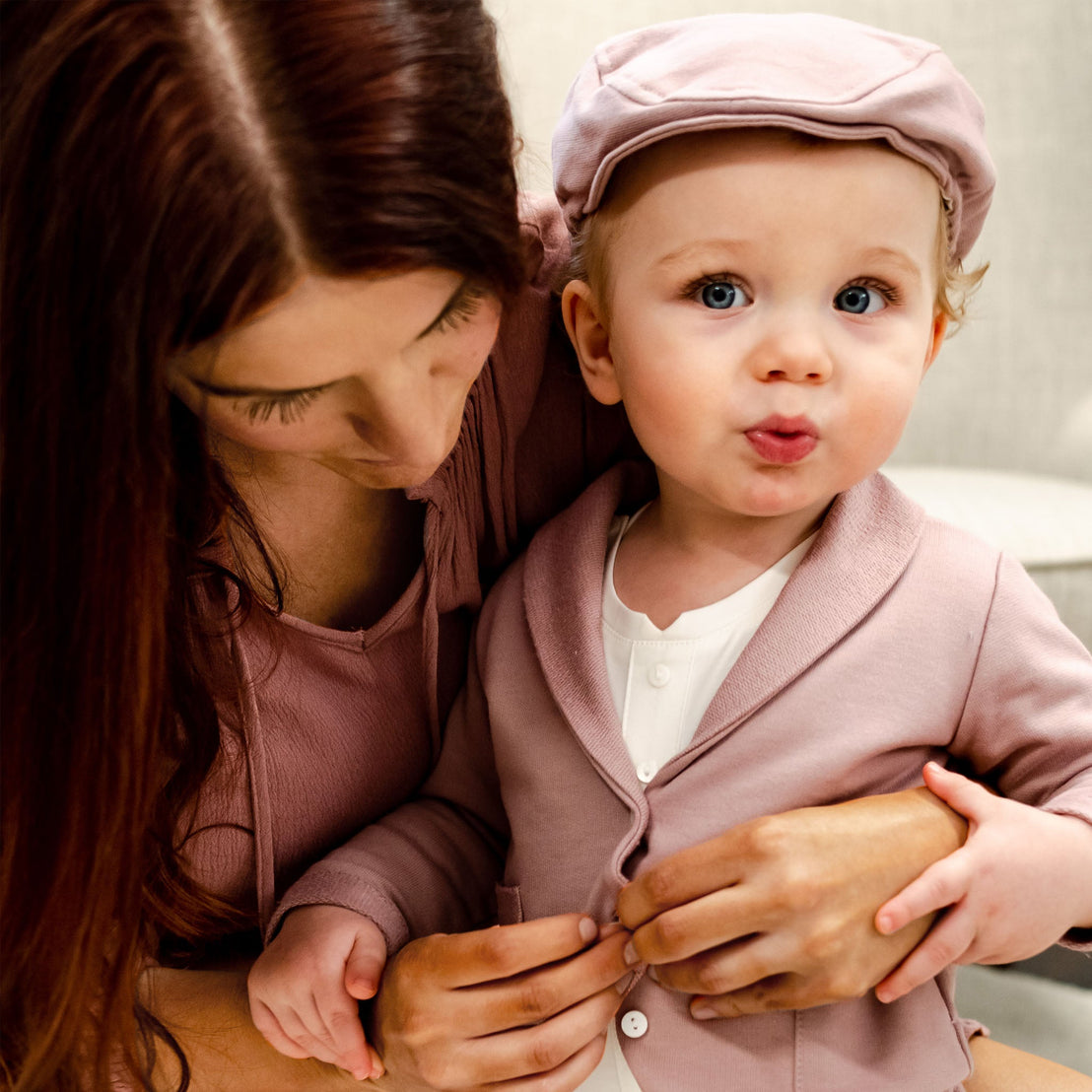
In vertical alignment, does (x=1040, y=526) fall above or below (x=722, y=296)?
below

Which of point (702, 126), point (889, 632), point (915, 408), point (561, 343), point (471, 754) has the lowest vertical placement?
point (915, 408)

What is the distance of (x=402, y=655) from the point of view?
3.07 ft

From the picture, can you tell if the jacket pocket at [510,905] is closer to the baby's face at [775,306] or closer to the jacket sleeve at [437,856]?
the jacket sleeve at [437,856]

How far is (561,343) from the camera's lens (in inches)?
37.6

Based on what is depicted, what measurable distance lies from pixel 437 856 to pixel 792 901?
33 cm

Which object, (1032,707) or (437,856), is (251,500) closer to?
(437,856)

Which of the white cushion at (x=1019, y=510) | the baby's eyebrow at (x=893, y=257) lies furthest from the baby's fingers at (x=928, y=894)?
the white cushion at (x=1019, y=510)

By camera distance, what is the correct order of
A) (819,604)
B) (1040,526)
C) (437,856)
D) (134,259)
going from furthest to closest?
(1040,526) → (437,856) → (819,604) → (134,259)

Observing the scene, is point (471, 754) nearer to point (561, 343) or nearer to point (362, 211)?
point (561, 343)

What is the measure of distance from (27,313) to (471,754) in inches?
19.9

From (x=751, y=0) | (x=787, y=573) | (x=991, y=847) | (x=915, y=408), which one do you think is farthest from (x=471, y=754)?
(x=751, y=0)

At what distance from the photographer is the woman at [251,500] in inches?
22.3

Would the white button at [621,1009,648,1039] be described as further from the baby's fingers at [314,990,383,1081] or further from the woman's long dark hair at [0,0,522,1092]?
the woman's long dark hair at [0,0,522,1092]

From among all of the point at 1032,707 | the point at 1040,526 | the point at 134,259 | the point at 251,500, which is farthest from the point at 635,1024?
the point at 1040,526
